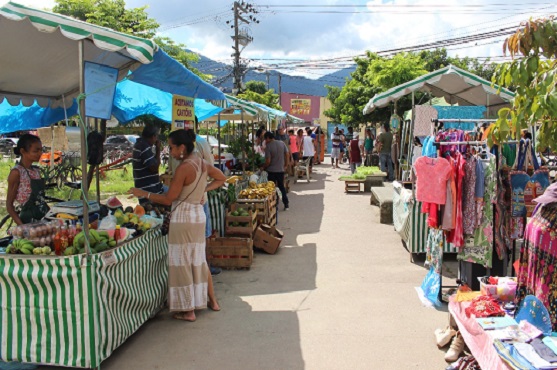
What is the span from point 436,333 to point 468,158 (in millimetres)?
1847

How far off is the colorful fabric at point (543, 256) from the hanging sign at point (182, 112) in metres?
4.98

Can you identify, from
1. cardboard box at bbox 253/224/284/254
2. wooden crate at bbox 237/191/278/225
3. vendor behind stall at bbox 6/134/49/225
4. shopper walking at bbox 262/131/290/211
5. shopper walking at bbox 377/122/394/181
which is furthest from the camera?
shopper walking at bbox 377/122/394/181

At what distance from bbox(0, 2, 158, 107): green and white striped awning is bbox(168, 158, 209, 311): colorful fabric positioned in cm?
137

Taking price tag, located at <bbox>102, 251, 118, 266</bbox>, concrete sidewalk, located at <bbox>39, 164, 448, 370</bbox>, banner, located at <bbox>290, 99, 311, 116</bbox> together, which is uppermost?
banner, located at <bbox>290, 99, 311, 116</bbox>

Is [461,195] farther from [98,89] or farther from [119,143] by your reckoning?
[119,143]

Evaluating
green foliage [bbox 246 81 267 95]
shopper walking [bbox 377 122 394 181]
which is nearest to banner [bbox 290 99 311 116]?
green foliage [bbox 246 81 267 95]

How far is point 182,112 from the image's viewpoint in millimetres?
7293

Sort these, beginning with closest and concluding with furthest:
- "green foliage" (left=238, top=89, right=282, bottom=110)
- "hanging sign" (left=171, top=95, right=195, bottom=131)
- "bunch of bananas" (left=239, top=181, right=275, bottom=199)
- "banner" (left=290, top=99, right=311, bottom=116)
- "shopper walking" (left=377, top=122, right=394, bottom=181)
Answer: "hanging sign" (left=171, top=95, right=195, bottom=131) → "bunch of bananas" (left=239, top=181, right=275, bottom=199) → "shopper walking" (left=377, top=122, right=394, bottom=181) → "green foliage" (left=238, top=89, right=282, bottom=110) → "banner" (left=290, top=99, right=311, bottom=116)

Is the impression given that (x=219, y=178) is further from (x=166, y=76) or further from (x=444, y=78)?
(x=444, y=78)

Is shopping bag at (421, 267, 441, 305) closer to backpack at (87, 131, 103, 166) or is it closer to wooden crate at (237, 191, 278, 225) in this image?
wooden crate at (237, 191, 278, 225)

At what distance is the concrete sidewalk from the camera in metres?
4.38

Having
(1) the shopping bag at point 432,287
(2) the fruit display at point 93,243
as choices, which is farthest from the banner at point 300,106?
(2) the fruit display at point 93,243

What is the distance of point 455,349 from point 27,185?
4.92 m

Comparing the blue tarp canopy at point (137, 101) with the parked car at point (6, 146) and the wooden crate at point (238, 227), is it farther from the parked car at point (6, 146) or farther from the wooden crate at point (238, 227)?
the parked car at point (6, 146)
